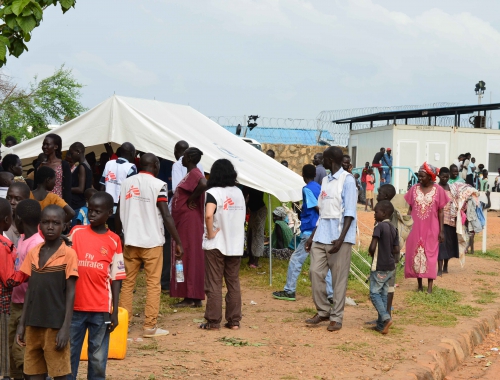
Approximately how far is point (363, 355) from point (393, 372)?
1.71ft

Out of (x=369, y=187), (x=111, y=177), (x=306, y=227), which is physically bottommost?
(x=306, y=227)

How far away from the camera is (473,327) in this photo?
322 inches

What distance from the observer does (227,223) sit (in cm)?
708

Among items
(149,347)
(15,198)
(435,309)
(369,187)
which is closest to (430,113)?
(369,187)

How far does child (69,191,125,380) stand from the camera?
4539mm

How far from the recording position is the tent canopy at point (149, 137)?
9617 millimetres

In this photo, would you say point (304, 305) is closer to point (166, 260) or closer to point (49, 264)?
point (166, 260)

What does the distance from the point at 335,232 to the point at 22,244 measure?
3.52m

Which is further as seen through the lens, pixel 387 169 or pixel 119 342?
pixel 387 169

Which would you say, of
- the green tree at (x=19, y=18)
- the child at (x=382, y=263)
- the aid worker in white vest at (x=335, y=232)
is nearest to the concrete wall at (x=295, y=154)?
the child at (x=382, y=263)

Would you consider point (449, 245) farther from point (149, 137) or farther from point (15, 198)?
point (15, 198)

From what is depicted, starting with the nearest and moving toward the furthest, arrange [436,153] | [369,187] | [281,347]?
[281,347]
[369,187]
[436,153]

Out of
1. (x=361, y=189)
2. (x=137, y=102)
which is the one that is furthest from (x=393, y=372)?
(x=361, y=189)

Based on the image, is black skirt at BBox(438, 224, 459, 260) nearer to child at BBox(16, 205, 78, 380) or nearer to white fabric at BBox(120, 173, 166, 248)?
white fabric at BBox(120, 173, 166, 248)
